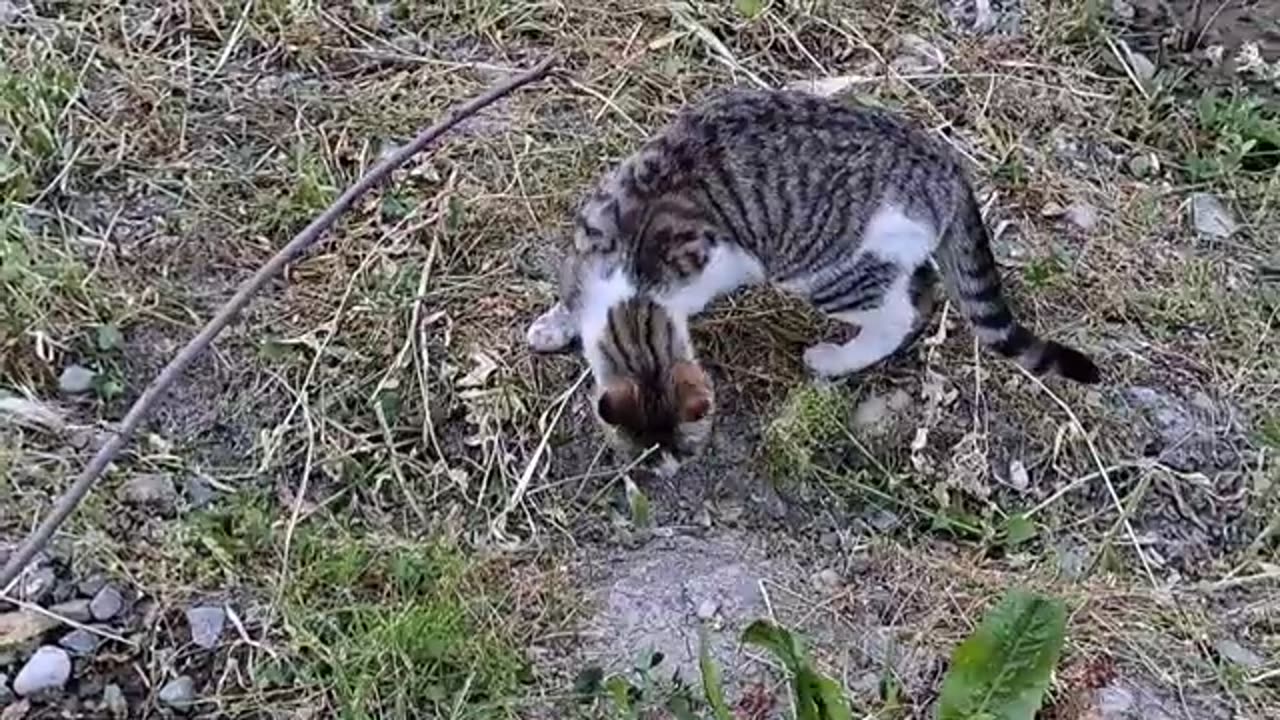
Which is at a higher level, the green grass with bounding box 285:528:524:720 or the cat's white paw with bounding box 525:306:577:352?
the cat's white paw with bounding box 525:306:577:352

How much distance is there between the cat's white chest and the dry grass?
0.17 m

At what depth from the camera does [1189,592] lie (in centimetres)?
322

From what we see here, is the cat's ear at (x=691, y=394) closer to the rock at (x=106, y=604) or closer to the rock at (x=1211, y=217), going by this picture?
the rock at (x=106, y=604)

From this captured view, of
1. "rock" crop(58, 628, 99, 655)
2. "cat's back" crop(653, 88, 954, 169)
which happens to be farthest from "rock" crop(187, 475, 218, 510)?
"cat's back" crop(653, 88, 954, 169)

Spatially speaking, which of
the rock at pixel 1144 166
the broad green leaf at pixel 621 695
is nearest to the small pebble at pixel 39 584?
the broad green leaf at pixel 621 695

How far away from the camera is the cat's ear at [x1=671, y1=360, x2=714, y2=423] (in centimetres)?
314

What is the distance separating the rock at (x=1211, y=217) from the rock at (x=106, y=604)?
249cm

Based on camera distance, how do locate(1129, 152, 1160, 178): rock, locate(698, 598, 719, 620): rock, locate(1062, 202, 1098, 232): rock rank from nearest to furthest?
1. locate(698, 598, 719, 620): rock
2. locate(1062, 202, 1098, 232): rock
3. locate(1129, 152, 1160, 178): rock

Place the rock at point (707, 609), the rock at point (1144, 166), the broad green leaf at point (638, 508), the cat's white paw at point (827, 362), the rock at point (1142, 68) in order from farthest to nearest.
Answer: the rock at point (1142, 68), the rock at point (1144, 166), the cat's white paw at point (827, 362), the broad green leaf at point (638, 508), the rock at point (707, 609)

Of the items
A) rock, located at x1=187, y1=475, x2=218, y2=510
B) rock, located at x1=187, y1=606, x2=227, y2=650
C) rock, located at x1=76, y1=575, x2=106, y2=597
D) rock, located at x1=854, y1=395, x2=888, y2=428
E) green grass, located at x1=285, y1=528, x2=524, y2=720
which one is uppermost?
rock, located at x1=76, y1=575, x2=106, y2=597

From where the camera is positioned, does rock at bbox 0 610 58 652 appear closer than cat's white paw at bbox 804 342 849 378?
Yes

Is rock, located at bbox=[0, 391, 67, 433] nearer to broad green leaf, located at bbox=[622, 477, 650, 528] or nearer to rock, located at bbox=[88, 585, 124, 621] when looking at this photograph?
rock, located at bbox=[88, 585, 124, 621]

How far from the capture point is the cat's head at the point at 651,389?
124 inches

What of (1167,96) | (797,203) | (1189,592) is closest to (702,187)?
(797,203)
